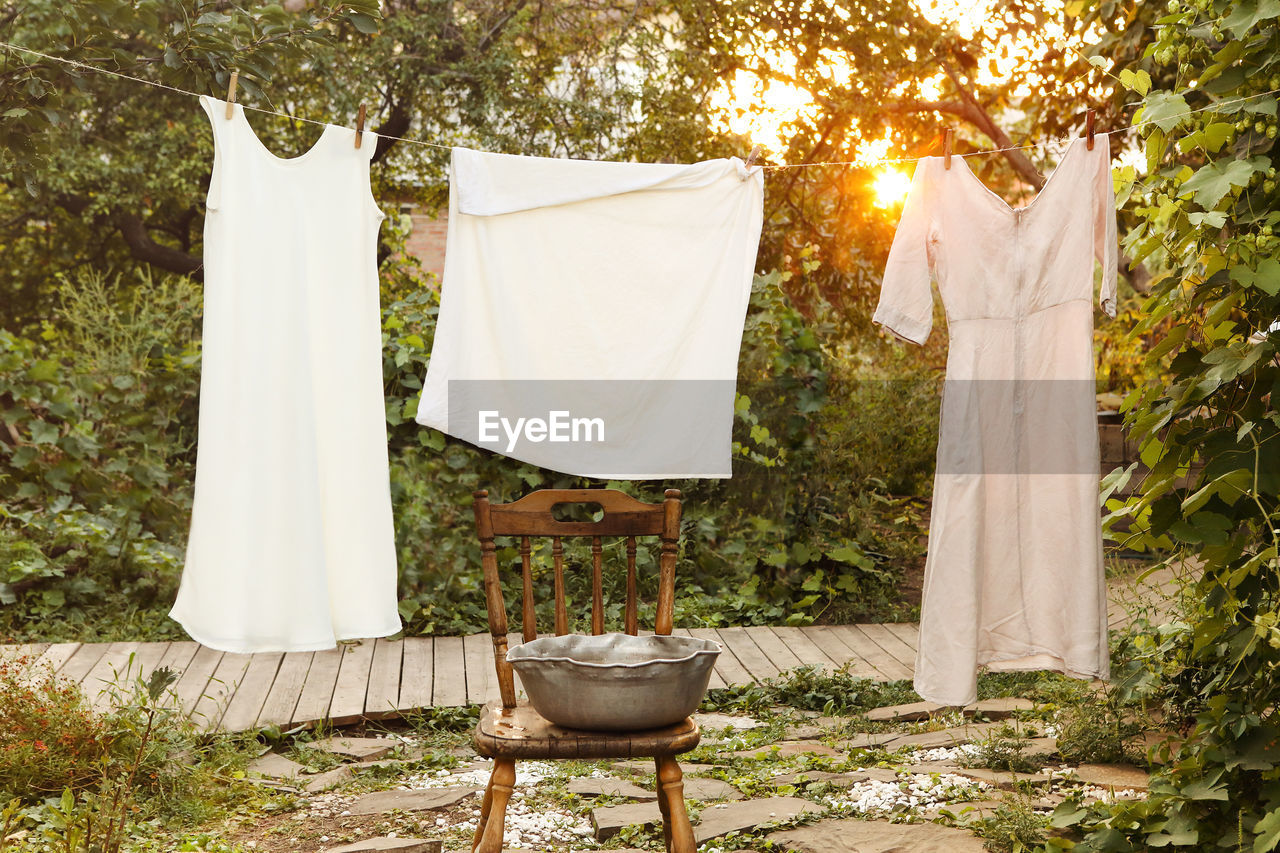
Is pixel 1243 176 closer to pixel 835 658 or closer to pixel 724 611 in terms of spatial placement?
pixel 835 658

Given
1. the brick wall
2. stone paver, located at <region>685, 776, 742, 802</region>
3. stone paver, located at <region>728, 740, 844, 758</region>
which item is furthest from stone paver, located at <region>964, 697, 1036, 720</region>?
the brick wall

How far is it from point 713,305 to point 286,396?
117 centimetres

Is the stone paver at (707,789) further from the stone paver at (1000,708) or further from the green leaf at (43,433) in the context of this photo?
the green leaf at (43,433)

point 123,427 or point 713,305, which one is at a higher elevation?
point 713,305

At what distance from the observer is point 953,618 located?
275 centimetres

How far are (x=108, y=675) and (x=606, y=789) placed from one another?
187 centimetres

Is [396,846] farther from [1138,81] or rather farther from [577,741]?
[1138,81]

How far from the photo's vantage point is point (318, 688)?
3.75m

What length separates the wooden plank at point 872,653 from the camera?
12.8 ft

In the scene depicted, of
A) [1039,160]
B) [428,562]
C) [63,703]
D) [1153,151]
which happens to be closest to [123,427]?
[428,562]

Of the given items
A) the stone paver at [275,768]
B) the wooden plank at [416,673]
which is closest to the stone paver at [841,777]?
the wooden plank at [416,673]

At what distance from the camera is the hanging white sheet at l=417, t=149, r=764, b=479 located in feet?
9.68

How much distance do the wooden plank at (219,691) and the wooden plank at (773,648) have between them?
1896mm
